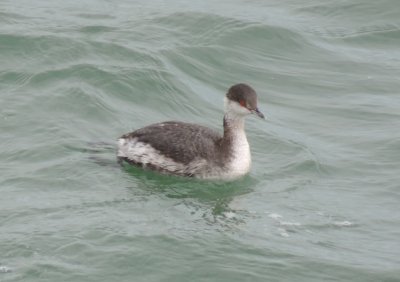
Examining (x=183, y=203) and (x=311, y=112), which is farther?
(x=311, y=112)

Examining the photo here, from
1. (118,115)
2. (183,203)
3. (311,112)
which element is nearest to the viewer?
(183,203)

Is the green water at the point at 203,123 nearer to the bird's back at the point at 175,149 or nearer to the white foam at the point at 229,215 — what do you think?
the white foam at the point at 229,215

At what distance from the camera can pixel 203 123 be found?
54.9 ft

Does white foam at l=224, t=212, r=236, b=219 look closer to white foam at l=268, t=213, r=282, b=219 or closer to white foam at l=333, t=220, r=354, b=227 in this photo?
white foam at l=268, t=213, r=282, b=219

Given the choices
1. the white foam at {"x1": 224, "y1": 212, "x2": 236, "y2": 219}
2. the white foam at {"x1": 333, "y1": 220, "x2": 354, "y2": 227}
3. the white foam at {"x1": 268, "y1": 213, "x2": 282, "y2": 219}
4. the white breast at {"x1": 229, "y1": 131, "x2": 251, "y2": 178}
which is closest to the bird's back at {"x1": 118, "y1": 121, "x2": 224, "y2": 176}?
the white breast at {"x1": 229, "y1": 131, "x2": 251, "y2": 178}

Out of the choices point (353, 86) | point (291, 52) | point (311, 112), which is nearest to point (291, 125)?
point (311, 112)

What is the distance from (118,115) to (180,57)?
3210 millimetres

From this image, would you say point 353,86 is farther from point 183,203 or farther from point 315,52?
point 183,203

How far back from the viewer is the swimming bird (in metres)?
13.7

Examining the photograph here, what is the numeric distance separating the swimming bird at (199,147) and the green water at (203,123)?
0.62 feet

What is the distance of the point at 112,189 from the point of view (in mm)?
13281

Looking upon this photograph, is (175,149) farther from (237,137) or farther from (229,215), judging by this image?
(229,215)

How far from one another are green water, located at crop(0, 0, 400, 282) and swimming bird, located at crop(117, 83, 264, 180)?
190 millimetres

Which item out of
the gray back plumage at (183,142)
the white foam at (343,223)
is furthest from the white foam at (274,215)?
the gray back plumage at (183,142)
